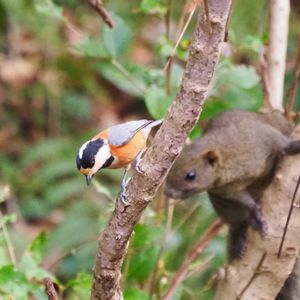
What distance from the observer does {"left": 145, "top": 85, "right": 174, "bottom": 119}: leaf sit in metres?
2.65

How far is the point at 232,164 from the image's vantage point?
9.49ft

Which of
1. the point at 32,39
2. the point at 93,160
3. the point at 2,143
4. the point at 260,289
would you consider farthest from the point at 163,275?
the point at 32,39

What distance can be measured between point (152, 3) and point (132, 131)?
3.17ft

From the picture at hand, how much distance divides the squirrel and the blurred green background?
73mm

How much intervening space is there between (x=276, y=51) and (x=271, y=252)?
2.56 feet

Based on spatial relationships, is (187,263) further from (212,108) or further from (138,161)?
(138,161)

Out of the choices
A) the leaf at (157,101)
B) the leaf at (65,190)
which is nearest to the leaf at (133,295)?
the leaf at (157,101)

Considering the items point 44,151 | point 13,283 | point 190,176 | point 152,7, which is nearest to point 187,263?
point 190,176

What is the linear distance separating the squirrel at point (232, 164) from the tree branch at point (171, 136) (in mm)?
994

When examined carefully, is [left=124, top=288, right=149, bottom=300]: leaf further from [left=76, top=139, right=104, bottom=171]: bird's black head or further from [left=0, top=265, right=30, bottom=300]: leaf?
[left=76, top=139, right=104, bottom=171]: bird's black head

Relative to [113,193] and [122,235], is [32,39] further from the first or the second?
[122,235]

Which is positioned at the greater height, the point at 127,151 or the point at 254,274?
the point at 127,151

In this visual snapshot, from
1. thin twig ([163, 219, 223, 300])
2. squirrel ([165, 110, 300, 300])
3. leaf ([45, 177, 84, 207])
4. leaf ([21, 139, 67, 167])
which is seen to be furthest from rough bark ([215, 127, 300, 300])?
leaf ([21, 139, 67, 167])

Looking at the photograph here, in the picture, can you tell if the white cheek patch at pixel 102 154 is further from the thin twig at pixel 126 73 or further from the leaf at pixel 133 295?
the thin twig at pixel 126 73
